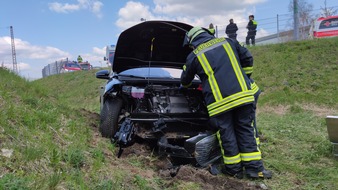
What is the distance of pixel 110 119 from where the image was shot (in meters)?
4.34

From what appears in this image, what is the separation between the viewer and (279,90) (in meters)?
Result: 9.70

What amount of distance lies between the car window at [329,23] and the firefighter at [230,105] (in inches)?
631

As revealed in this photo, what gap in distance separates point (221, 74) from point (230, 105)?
381mm

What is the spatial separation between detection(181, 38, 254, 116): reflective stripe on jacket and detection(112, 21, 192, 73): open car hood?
972 millimetres

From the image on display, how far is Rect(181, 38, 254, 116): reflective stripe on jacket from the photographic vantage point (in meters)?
3.62

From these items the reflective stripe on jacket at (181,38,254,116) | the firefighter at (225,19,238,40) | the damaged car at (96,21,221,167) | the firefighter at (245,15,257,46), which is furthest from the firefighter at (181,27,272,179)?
the firefighter at (245,15,257,46)

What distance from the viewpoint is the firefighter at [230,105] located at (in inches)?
142

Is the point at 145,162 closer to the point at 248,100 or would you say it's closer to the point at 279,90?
the point at 248,100

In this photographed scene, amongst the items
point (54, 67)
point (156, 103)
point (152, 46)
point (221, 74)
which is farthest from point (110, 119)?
point (54, 67)

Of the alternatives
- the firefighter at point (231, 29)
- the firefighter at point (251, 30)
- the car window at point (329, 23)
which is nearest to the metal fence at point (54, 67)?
the firefighter at point (231, 29)

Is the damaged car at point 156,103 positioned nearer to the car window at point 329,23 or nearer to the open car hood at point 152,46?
the open car hood at point 152,46

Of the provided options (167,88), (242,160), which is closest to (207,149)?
(242,160)

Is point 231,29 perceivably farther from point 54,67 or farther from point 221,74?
point 54,67

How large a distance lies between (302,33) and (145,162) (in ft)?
59.5
